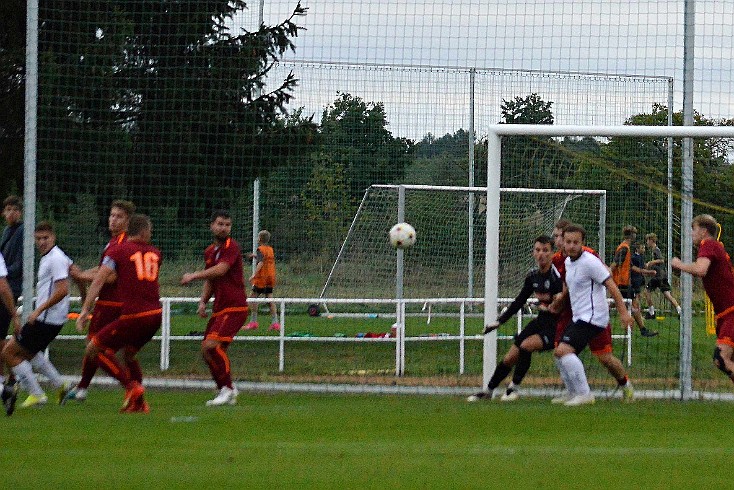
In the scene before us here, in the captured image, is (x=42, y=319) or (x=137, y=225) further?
(x=42, y=319)

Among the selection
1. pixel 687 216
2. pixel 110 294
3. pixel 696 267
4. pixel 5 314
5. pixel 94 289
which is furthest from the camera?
pixel 687 216

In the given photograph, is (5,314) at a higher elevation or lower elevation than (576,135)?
lower

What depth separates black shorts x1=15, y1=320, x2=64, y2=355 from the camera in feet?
41.4

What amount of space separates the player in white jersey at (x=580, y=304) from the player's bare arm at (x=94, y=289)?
4.74 m

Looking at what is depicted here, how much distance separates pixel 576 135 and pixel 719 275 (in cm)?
309

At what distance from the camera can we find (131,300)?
39.0 feet

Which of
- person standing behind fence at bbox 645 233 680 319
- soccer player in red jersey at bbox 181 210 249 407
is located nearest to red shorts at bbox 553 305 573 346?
person standing behind fence at bbox 645 233 680 319

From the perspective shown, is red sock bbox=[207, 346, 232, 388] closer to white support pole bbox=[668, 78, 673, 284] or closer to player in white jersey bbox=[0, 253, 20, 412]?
player in white jersey bbox=[0, 253, 20, 412]

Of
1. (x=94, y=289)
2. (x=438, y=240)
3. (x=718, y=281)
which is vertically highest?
(x=438, y=240)

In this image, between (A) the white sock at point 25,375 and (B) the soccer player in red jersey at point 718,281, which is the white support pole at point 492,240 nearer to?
(B) the soccer player in red jersey at point 718,281

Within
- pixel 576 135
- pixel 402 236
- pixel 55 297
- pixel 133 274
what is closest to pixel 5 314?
pixel 55 297

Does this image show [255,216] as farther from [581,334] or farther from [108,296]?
[581,334]

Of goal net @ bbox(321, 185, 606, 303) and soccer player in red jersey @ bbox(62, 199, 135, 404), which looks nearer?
soccer player in red jersey @ bbox(62, 199, 135, 404)

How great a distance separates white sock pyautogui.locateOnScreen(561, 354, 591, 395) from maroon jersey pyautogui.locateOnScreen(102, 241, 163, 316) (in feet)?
14.5
